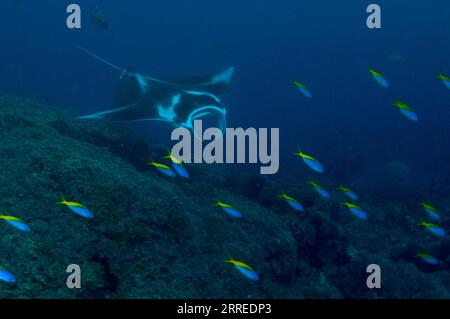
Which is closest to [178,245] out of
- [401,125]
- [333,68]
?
[401,125]

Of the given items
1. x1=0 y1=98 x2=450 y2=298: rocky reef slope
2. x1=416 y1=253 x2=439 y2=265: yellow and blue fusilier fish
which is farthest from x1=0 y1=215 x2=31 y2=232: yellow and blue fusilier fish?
x1=416 y1=253 x2=439 y2=265: yellow and blue fusilier fish

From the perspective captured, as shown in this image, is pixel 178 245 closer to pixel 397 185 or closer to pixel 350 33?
pixel 397 185

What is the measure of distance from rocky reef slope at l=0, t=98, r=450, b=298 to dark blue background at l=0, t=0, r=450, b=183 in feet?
33.3

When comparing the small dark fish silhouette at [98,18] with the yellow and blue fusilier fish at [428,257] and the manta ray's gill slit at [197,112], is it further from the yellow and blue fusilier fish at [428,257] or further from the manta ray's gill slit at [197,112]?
the yellow and blue fusilier fish at [428,257]

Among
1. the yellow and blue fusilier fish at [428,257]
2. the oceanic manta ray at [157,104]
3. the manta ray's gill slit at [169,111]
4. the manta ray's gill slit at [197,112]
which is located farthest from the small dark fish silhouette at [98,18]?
the yellow and blue fusilier fish at [428,257]

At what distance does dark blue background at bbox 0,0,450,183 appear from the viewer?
25.3m

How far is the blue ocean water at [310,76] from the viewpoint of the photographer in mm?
20969

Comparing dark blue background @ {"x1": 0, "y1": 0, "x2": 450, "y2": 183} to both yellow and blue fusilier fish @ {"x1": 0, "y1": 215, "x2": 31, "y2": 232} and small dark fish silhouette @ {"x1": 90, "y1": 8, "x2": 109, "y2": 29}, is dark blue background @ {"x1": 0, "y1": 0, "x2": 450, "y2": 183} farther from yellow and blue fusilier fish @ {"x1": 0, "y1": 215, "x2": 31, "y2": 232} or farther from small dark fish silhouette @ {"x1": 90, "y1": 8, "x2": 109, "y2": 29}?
yellow and blue fusilier fish @ {"x1": 0, "y1": 215, "x2": 31, "y2": 232}

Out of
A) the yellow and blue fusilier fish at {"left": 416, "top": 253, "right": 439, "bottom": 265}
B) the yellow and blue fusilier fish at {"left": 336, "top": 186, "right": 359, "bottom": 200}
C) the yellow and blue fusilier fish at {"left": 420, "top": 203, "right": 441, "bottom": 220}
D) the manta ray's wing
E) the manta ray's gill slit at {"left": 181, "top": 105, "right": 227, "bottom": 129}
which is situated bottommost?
the yellow and blue fusilier fish at {"left": 416, "top": 253, "right": 439, "bottom": 265}

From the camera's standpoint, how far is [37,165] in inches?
231

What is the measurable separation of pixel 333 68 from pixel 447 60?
1173 centimetres

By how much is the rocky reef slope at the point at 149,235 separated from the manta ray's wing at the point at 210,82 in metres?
2.64

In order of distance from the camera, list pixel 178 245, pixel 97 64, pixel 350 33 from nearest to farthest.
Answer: pixel 178 245 → pixel 97 64 → pixel 350 33

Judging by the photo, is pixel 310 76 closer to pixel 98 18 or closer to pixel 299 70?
pixel 299 70
